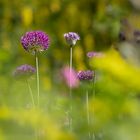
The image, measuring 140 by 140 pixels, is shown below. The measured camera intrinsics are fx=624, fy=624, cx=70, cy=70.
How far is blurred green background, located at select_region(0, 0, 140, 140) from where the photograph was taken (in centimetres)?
69

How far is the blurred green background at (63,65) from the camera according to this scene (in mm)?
687

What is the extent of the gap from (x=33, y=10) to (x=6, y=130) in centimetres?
417

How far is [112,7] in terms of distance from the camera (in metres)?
3.94

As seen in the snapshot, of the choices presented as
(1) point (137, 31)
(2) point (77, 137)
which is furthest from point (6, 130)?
(1) point (137, 31)

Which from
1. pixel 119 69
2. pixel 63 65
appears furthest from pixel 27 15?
pixel 119 69

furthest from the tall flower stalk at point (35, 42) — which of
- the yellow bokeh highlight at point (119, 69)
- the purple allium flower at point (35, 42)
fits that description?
the yellow bokeh highlight at point (119, 69)

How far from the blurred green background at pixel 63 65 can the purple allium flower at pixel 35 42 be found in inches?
2.3

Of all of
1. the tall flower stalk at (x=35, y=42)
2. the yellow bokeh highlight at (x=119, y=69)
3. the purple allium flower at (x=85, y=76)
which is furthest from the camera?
the purple allium flower at (x=85, y=76)

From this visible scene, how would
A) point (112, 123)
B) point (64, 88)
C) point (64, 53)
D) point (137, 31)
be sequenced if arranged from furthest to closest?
point (64, 53) → point (64, 88) → point (137, 31) → point (112, 123)

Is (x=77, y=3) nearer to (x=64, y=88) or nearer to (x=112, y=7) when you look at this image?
(x=112, y=7)

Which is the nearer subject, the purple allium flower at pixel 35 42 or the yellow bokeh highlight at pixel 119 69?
the yellow bokeh highlight at pixel 119 69

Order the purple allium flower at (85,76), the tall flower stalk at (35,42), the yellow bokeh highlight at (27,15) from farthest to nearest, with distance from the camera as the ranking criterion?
the yellow bokeh highlight at (27,15), the purple allium flower at (85,76), the tall flower stalk at (35,42)

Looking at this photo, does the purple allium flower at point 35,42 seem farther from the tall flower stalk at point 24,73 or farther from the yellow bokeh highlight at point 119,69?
the yellow bokeh highlight at point 119,69

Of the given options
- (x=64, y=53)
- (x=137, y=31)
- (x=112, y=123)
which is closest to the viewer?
(x=112, y=123)
